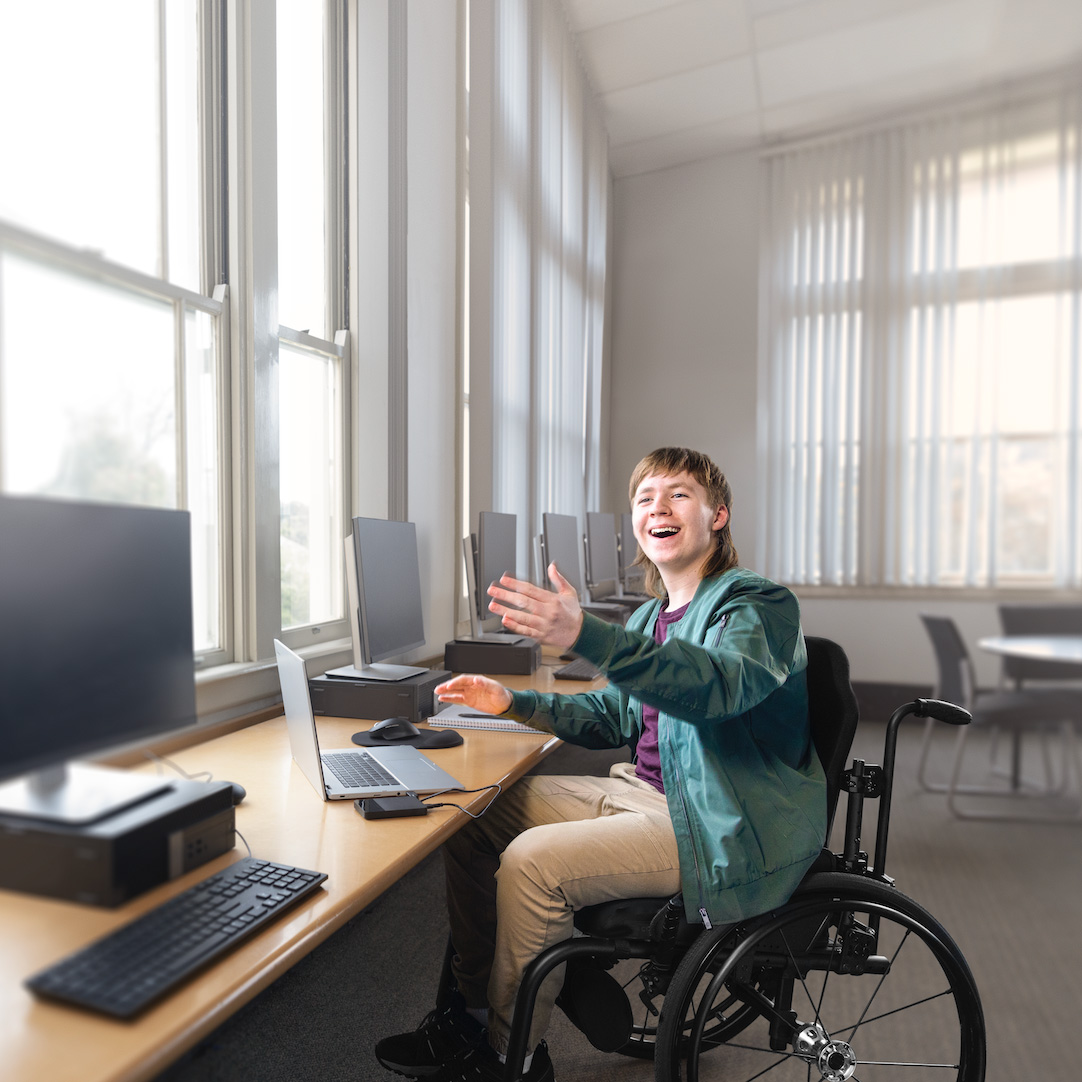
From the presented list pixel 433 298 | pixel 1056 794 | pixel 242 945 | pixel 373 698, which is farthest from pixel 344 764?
pixel 433 298

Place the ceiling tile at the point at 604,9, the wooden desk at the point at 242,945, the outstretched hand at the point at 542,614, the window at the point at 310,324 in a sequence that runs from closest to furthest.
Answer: the wooden desk at the point at 242,945, the outstretched hand at the point at 542,614, the window at the point at 310,324, the ceiling tile at the point at 604,9

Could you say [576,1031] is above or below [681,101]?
below

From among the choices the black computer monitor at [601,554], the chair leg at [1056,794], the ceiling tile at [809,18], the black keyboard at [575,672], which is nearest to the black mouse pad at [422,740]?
the black keyboard at [575,672]

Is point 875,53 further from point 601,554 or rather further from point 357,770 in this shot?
point 357,770

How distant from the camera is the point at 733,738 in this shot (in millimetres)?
1338

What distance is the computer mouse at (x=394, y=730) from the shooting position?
5.44ft

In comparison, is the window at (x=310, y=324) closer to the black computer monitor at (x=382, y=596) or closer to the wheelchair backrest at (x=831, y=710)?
the black computer monitor at (x=382, y=596)

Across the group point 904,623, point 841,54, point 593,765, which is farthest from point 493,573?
point 841,54

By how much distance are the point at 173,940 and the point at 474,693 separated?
840 mm

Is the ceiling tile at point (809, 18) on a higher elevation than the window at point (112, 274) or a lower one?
higher

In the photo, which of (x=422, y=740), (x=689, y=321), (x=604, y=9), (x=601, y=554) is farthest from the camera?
(x=689, y=321)

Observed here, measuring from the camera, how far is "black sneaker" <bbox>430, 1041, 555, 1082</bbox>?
135 cm

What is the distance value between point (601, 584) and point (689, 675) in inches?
122

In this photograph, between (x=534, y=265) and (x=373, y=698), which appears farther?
(x=534, y=265)
